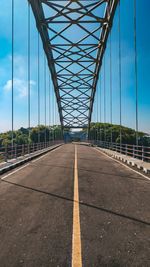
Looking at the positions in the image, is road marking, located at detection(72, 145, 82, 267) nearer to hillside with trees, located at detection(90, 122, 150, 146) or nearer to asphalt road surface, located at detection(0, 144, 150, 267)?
asphalt road surface, located at detection(0, 144, 150, 267)

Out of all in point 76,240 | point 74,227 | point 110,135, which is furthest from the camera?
point 110,135

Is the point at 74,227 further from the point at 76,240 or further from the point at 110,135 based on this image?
the point at 110,135

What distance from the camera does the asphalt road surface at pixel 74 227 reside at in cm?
296

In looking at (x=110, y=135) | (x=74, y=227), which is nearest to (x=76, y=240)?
(x=74, y=227)

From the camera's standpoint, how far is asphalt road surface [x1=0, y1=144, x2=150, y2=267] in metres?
2.96

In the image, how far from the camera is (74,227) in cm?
397

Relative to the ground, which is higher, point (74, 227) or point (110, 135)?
point (110, 135)

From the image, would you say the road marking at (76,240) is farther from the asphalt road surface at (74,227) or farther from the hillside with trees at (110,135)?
the hillside with trees at (110,135)

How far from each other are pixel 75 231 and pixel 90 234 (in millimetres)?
265

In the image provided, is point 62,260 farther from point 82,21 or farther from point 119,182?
point 82,21

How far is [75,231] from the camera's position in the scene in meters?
3.80

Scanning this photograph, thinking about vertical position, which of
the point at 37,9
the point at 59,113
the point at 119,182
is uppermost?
the point at 37,9

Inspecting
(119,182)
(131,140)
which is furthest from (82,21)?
(131,140)

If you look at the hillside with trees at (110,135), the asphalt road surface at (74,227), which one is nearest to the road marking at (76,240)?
the asphalt road surface at (74,227)
